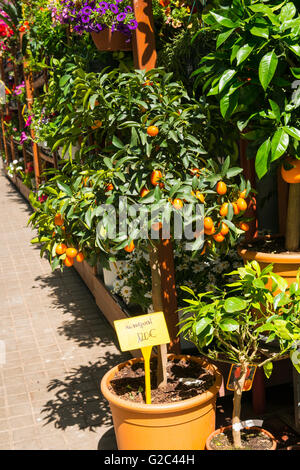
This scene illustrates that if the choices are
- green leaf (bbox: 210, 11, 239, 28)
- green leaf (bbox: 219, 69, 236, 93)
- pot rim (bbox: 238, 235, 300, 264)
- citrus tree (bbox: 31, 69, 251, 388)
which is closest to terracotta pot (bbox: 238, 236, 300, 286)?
pot rim (bbox: 238, 235, 300, 264)

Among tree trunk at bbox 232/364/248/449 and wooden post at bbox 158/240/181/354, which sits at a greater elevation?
wooden post at bbox 158/240/181/354

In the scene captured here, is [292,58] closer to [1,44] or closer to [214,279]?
[214,279]

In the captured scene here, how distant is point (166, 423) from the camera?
93.8 inches

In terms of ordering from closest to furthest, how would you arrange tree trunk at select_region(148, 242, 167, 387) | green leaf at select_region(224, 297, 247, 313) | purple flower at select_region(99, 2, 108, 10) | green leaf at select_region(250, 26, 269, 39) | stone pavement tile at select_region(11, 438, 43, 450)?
green leaf at select_region(250, 26, 269, 39)
green leaf at select_region(224, 297, 247, 313)
tree trunk at select_region(148, 242, 167, 387)
purple flower at select_region(99, 2, 108, 10)
stone pavement tile at select_region(11, 438, 43, 450)

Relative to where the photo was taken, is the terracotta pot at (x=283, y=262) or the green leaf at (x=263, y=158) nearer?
the green leaf at (x=263, y=158)

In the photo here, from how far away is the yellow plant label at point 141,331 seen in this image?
7.99 feet

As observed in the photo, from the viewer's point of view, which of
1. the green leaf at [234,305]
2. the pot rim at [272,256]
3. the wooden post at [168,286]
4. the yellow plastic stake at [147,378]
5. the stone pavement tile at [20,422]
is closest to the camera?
the green leaf at [234,305]

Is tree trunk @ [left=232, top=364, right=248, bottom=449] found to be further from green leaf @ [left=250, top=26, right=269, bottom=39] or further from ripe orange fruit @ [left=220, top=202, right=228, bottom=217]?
green leaf @ [left=250, top=26, right=269, bottom=39]

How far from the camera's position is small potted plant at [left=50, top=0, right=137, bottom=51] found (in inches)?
110

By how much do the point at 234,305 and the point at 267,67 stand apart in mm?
911

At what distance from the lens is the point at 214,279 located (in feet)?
11.1

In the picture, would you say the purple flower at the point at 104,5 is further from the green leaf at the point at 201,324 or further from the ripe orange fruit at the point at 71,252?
the green leaf at the point at 201,324

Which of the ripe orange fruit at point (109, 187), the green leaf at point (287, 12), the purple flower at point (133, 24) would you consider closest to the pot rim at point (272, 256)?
the ripe orange fruit at point (109, 187)
